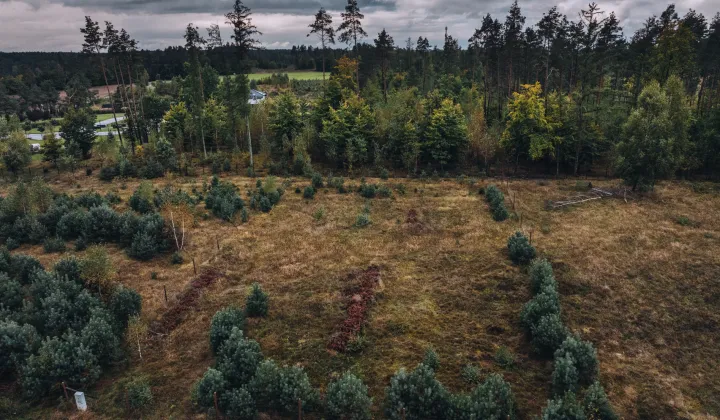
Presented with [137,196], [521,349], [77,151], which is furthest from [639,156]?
[77,151]

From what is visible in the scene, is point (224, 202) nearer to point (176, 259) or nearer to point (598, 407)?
point (176, 259)

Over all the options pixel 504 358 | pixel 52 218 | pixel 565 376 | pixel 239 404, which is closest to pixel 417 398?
pixel 504 358

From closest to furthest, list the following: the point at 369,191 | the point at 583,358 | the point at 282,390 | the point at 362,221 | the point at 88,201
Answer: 1. the point at 282,390
2. the point at 583,358
3. the point at 362,221
4. the point at 88,201
5. the point at 369,191

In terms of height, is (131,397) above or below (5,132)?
below

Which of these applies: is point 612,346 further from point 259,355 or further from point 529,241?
point 259,355

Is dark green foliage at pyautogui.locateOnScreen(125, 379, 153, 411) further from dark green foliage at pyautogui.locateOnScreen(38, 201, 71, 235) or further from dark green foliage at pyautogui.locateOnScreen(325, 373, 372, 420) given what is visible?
dark green foliage at pyautogui.locateOnScreen(38, 201, 71, 235)

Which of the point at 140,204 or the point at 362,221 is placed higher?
the point at 140,204
